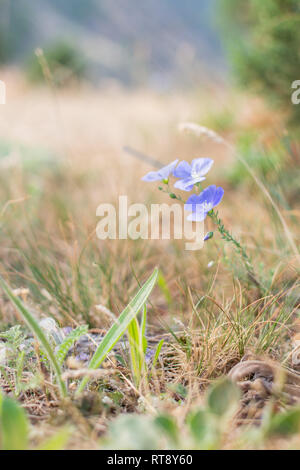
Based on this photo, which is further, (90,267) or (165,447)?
(90,267)

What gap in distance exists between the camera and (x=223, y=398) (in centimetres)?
82

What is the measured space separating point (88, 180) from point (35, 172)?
50cm

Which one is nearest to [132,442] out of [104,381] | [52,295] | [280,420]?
[280,420]

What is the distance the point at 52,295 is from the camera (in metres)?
1.42

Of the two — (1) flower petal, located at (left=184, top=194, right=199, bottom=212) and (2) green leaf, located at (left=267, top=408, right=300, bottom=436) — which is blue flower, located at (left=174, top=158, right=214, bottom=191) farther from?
(2) green leaf, located at (left=267, top=408, right=300, bottom=436)

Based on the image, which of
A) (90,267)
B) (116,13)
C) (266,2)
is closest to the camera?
(90,267)

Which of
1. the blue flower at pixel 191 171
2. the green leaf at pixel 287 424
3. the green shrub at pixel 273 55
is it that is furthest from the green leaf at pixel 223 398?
the green shrub at pixel 273 55

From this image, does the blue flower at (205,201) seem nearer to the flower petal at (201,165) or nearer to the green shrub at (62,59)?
the flower petal at (201,165)

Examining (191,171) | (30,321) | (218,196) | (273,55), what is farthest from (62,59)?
(30,321)

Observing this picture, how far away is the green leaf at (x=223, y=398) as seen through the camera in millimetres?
807

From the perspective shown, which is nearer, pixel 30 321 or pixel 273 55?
pixel 30 321

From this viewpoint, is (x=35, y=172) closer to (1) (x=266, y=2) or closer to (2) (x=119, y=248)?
(2) (x=119, y=248)

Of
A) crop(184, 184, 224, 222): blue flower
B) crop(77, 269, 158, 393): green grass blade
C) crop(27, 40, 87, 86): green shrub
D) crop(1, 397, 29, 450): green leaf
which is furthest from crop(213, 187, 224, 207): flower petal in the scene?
crop(27, 40, 87, 86): green shrub

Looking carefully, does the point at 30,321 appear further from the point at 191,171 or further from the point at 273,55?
the point at 273,55
